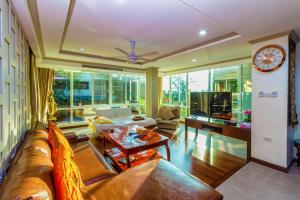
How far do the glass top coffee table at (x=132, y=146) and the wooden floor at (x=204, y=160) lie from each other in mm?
450

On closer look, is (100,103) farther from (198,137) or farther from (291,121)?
(291,121)

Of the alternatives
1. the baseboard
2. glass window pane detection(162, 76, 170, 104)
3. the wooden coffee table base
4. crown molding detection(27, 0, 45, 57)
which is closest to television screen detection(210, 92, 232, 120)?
the baseboard

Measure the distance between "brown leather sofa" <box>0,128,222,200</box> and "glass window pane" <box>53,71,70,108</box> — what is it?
16.1ft

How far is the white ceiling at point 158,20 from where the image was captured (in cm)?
186

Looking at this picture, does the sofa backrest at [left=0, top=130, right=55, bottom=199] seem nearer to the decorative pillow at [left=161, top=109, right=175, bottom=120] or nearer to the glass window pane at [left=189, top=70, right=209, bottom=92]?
the decorative pillow at [left=161, top=109, right=175, bottom=120]

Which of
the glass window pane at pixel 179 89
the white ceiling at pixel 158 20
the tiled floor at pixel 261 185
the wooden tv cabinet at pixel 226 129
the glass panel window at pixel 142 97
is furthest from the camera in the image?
the glass panel window at pixel 142 97

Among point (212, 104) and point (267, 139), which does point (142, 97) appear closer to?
point (212, 104)

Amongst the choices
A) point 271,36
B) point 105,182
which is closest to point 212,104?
point 271,36

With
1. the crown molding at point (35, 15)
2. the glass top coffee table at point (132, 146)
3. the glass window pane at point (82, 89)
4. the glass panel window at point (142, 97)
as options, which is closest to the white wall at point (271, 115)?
the glass top coffee table at point (132, 146)

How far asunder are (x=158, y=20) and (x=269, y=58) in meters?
2.12

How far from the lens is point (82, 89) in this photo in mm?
6426

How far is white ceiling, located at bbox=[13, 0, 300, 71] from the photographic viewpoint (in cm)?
186

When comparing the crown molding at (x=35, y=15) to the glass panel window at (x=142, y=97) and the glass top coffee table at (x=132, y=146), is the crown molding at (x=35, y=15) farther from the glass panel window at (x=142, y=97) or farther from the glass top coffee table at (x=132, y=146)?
the glass panel window at (x=142, y=97)

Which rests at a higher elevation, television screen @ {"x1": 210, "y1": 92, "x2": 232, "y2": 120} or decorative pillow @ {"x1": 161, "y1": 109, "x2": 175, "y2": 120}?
television screen @ {"x1": 210, "y1": 92, "x2": 232, "y2": 120}
